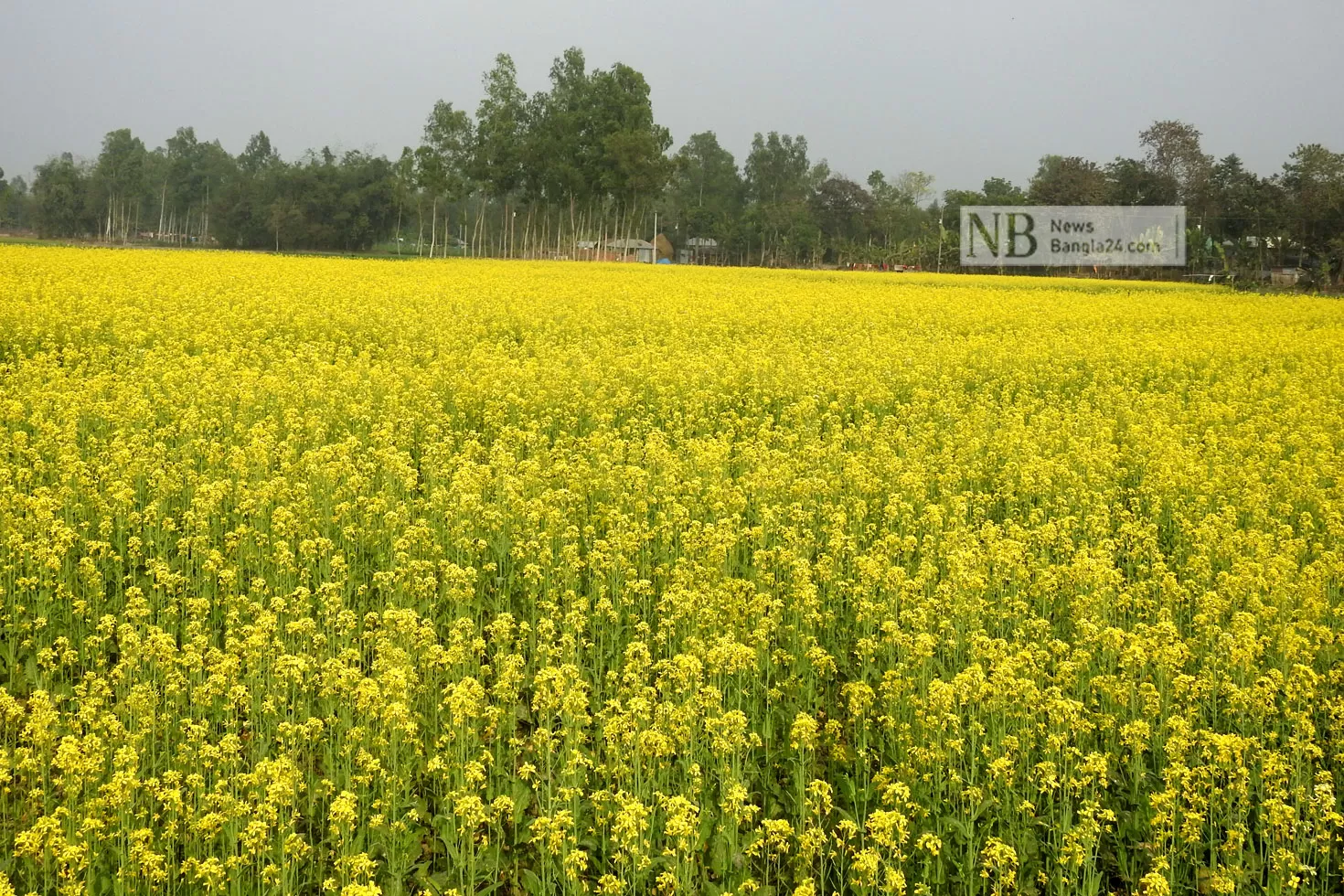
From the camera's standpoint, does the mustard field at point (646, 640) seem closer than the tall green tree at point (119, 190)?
Yes

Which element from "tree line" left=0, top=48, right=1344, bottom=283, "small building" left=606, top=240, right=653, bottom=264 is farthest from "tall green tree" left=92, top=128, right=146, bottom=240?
"small building" left=606, top=240, right=653, bottom=264

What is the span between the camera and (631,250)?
323 ft

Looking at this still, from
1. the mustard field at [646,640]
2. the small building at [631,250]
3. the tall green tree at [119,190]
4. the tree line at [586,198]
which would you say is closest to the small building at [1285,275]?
the tree line at [586,198]

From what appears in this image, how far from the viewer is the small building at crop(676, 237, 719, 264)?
407 feet

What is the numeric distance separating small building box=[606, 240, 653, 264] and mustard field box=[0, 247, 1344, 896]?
7110cm

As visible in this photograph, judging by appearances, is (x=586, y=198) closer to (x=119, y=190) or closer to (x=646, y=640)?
(x=119, y=190)

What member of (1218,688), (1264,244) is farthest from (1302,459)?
(1264,244)

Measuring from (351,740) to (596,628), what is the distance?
94.5 inches

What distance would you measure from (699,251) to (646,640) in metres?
122

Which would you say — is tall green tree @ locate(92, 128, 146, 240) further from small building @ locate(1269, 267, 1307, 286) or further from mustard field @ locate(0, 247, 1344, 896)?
mustard field @ locate(0, 247, 1344, 896)

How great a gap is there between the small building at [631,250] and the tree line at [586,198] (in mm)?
1266

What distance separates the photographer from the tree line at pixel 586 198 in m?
76.1

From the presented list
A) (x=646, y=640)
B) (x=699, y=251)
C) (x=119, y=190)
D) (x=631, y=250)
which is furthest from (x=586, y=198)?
(x=646, y=640)

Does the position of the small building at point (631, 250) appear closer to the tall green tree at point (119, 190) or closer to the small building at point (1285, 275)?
the small building at point (1285, 275)
